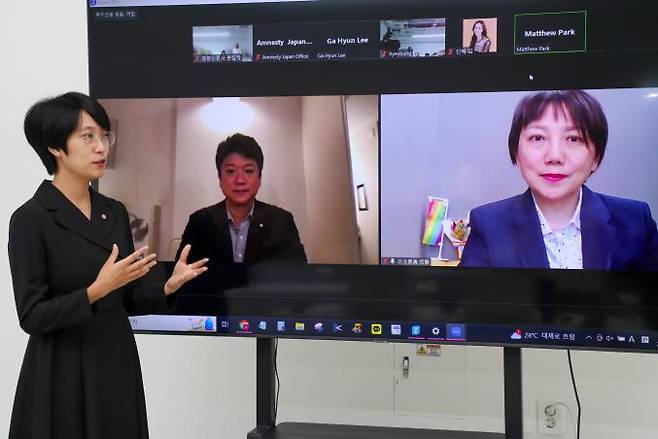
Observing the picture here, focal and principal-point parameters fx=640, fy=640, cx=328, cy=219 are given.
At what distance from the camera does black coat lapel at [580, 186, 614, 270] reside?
2.07 meters

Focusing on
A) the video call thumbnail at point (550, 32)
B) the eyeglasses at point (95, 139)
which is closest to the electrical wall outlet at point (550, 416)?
the video call thumbnail at point (550, 32)

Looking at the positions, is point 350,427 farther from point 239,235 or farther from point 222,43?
point 222,43

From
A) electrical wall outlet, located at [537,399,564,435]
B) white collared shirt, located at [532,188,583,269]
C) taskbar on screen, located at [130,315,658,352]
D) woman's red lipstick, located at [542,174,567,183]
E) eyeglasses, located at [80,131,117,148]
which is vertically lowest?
electrical wall outlet, located at [537,399,564,435]

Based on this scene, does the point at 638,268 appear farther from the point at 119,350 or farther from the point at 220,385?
the point at 220,385

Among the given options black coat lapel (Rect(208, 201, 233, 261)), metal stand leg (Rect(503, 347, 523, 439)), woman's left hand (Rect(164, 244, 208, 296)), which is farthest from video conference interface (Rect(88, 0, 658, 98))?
metal stand leg (Rect(503, 347, 523, 439))

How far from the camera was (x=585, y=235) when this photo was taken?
209cm

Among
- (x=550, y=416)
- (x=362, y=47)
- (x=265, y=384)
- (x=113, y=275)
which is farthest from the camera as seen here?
(x=550, y=416)

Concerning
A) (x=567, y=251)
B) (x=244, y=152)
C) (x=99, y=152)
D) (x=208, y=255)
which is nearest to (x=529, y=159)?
(x=567, y=251)

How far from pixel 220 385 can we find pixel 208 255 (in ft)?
2.87

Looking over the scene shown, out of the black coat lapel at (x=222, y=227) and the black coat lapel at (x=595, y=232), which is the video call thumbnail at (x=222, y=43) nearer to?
the black coat lapel at (x=222, y=227)

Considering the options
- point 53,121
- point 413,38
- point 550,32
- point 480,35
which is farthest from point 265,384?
point 550,32

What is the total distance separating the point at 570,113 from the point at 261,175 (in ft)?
3.47

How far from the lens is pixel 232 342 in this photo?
114 inches

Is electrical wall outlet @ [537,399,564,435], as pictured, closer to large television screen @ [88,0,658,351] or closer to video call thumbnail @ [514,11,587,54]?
large television screen @ [88,0,658,351]
